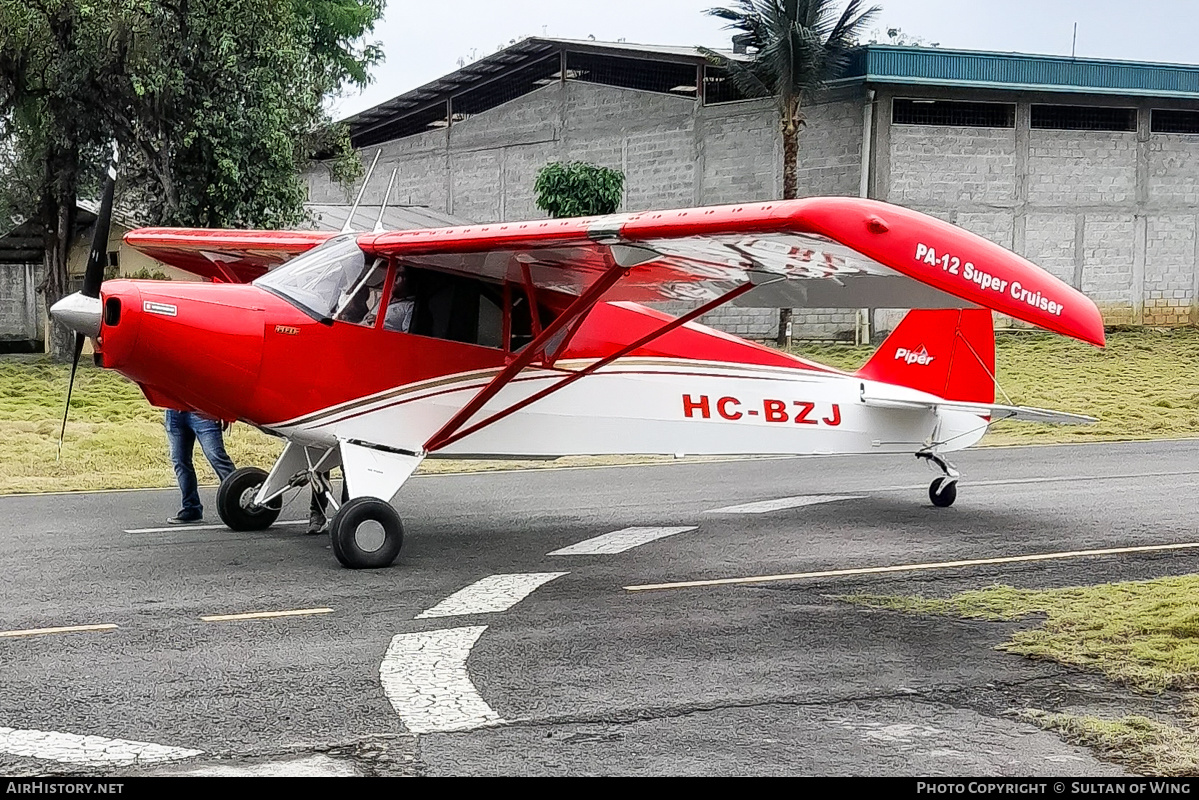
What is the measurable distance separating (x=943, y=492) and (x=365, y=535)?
238 inches

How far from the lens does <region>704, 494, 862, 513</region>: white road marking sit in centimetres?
1245

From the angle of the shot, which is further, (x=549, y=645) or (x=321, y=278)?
(x=321, y=278)

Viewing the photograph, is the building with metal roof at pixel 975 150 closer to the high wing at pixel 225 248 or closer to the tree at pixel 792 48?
the tree at pixel 792 48

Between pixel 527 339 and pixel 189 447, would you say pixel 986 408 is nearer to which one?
pixel 527 339

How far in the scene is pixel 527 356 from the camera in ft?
31.3

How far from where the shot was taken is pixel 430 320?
33.1ft

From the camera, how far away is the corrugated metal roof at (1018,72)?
3030 cm

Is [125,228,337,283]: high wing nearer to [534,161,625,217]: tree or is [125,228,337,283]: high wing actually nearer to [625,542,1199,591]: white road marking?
[625,542,1199,591]: white road marking

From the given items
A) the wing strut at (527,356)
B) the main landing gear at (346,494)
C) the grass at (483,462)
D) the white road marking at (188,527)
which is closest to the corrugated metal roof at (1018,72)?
the grass at (483,462)

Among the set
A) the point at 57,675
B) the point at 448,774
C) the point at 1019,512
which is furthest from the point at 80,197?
the point at 448,774

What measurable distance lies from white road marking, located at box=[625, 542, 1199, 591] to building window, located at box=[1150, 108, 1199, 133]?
26.3 m

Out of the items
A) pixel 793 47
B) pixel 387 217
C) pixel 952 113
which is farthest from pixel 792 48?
pixel 387 217

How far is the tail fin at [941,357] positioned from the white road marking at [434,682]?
6.46m
